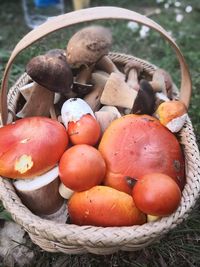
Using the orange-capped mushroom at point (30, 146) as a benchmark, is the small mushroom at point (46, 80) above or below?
above

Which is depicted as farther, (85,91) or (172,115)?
(85,91)

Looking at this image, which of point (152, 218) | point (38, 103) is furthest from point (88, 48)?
point (152, 218)

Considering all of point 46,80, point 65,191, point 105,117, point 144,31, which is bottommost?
point 144,31

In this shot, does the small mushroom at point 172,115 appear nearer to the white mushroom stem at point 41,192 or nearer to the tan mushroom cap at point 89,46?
the tan mushroom cap at point 89,46

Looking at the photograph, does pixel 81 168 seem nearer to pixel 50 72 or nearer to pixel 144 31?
pixel 50 72

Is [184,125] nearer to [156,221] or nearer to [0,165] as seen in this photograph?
[156,221]

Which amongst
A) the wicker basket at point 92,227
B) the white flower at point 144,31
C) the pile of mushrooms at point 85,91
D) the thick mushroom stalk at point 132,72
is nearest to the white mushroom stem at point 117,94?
the pile of mushrooms at point 85,91
